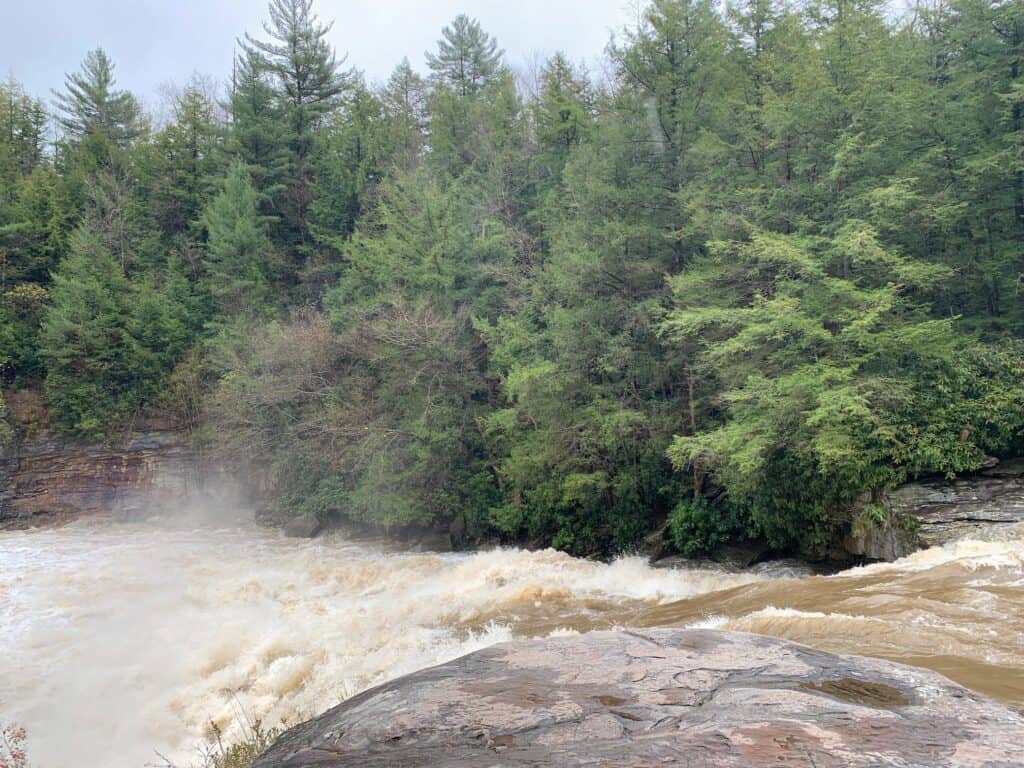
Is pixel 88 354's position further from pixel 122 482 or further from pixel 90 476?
pixel 122 482

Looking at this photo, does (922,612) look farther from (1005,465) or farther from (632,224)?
(632,224)

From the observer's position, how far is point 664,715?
2.63 metres

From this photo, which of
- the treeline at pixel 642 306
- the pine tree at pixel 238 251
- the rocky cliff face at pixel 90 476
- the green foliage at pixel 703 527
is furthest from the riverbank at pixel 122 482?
the green foliage at pixel 703 527

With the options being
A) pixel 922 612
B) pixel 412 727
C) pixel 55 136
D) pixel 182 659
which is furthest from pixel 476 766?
pixel 55 136

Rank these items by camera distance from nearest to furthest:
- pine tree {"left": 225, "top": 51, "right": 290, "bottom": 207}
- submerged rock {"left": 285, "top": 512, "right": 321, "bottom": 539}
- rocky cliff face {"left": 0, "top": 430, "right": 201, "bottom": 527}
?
submerged rock {"left": 285, "top": 512, "right": 321, "bottom": 539} < rocky cliff face {"left": 0, "top": 430, "right": 201, "bottom": 527} < pine tree {"left": 225, "top": 51, "right": 290, "bottom": 207}

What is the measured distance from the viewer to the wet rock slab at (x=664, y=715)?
7.20 feet

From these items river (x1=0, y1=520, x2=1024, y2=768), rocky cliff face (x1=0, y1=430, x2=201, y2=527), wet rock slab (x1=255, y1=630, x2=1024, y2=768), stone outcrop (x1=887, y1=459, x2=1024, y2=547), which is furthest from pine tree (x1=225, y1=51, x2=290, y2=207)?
wet rock slab (x1=255, y1=630, x2=1024, y2=768)

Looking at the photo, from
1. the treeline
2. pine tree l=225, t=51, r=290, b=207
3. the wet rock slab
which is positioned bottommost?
the wet rock slab

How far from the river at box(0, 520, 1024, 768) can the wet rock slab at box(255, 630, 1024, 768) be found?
1765 mm

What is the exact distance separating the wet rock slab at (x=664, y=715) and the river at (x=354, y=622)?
5.79 ft

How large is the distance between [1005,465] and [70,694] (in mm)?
12890

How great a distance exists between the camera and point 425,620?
9.36 m

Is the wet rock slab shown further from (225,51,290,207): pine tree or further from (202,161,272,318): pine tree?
(225,51,290,207): pine tree

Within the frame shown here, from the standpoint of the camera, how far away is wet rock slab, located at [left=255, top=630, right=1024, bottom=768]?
2.20 m
